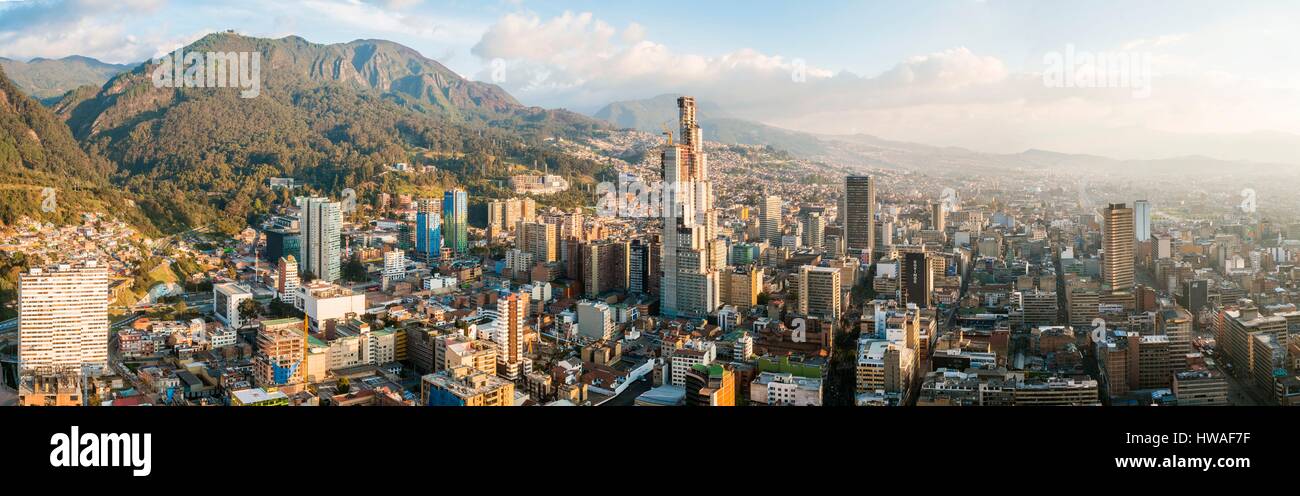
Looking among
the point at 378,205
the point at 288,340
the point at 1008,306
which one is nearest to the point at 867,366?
the point at 1008,306

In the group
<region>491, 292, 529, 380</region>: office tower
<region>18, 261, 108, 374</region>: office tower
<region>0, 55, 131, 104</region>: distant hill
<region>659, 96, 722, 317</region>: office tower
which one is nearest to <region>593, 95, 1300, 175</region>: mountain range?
<region>659, 96, 722, 317</region>: office tower

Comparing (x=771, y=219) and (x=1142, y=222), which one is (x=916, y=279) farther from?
(x=771, y=219)

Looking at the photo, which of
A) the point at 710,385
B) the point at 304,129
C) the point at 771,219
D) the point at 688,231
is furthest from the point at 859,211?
the point at 304,129

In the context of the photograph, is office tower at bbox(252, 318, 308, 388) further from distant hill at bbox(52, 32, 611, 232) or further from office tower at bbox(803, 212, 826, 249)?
office tower at bbox(803, 212, 826, 249)

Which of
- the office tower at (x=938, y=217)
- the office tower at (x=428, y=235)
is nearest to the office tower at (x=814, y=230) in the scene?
the office tower at (x=938, y=217)

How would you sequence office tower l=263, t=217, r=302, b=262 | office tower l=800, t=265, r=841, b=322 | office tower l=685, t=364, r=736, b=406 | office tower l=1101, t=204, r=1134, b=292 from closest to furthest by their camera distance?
office tower l=685, t=364, r=736, b=406
office tower l=800, t=265, r=841, b=322
office tower l=1101, t=204, r=1134, b=292
office tower l=263, t=217, r=302, b=262

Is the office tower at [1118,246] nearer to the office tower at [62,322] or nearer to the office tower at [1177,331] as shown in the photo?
the office tower at [1177,331]
